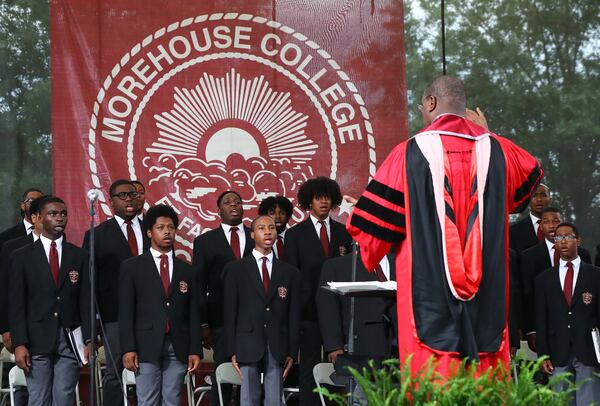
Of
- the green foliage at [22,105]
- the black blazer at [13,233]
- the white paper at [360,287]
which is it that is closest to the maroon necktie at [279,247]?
the black blazer at [13,233]

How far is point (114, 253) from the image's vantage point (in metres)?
8.60

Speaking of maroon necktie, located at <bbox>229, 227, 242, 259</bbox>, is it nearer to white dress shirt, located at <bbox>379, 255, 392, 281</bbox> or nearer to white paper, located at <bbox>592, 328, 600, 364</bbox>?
white dress shirt, located at <bbox>379, 255, 392, 281</bbox>

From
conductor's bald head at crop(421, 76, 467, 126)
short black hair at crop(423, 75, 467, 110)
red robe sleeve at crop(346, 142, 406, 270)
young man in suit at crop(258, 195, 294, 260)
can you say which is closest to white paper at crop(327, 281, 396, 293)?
red robe sleeve at crop(346, 142, 406, 270)

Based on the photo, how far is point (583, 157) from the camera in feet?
37.6

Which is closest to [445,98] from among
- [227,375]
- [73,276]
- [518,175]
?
[518,175]

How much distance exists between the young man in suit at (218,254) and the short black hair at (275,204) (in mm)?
298

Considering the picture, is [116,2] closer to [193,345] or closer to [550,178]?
[193,345]

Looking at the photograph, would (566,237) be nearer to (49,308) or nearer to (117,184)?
(117,184)

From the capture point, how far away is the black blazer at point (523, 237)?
9.67 metres

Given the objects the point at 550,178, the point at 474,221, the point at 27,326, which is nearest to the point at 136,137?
the point at 27,326

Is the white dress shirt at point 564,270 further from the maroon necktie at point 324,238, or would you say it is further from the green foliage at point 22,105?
the green foliage at point 22,105

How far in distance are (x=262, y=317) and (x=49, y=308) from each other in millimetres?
1570

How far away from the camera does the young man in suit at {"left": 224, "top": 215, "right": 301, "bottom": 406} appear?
7996 millimetres

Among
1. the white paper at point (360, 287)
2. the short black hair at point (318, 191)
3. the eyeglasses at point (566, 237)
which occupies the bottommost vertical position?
the white paper at point (360, 287)
